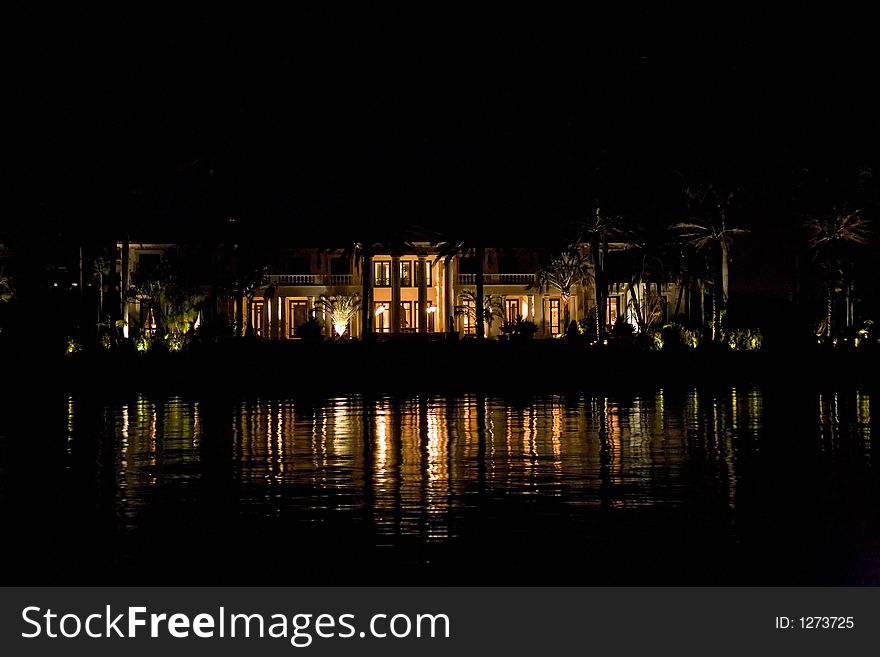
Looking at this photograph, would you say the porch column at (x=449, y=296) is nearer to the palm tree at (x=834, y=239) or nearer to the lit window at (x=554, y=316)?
the lit window at (x=554, y=316)

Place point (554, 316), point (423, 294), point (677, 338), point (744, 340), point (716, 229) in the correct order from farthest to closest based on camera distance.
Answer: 1. point (554, 316)
2. point (423, 294)
3. point (716, 229)
4. point (677, 338)
5. point (744, 340)

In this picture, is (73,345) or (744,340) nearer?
(73,345)

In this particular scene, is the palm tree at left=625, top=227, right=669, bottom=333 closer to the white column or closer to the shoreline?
the white column

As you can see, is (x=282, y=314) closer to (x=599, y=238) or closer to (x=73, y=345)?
(x=599, y=238)

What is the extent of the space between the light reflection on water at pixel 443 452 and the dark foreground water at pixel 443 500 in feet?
0.16

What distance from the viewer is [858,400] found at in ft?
83.3

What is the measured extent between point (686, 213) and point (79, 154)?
31353 mm

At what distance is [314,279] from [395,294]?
161 inches

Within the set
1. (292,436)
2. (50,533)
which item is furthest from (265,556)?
(292,436)

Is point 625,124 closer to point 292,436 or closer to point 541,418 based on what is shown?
point 541,418

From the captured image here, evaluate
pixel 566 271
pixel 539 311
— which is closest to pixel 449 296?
pixel 539 311

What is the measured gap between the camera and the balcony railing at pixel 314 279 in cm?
6931

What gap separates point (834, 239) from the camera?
57.2m

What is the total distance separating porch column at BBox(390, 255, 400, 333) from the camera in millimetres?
68000
